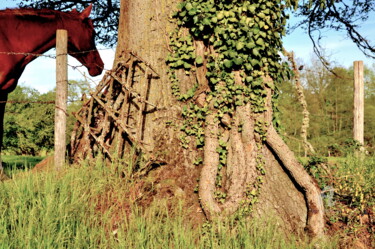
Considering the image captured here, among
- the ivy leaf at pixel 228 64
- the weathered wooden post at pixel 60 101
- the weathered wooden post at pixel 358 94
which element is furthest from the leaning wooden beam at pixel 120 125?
the weathered wooden post at pixel 358 94

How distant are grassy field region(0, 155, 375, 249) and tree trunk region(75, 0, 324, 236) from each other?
14.9 inches

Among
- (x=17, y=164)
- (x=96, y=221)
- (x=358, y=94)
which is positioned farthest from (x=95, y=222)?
(x=17, y=164)

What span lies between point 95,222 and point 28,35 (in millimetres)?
4478

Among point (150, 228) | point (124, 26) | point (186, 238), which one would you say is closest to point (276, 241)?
point (186, 238)

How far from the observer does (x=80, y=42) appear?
7.18 m

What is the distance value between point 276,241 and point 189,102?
2.19 m

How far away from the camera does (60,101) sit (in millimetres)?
5074

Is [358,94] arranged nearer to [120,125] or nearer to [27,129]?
[120,125]

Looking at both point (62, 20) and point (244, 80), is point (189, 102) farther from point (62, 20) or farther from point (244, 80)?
point (62, 20)

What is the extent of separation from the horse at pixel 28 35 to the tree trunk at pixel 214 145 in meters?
1.79

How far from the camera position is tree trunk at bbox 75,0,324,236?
4.66 meters

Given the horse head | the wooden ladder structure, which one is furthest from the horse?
the wooden ladder structure

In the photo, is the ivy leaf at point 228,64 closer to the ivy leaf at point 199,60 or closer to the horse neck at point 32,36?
the ivy leaf at point 199,60

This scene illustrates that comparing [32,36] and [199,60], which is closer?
[199,60]
